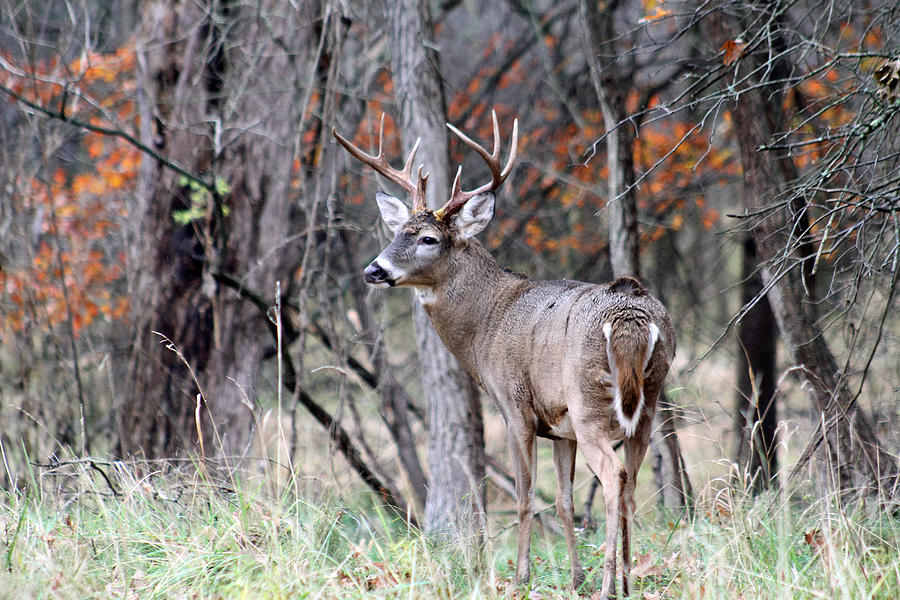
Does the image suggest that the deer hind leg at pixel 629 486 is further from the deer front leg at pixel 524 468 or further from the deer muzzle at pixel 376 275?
the deer muzzle at pixel 376 275

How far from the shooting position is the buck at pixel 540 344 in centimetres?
439

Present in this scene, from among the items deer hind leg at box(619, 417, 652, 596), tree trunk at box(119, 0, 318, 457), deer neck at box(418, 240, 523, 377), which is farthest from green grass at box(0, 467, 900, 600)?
tree trunk at box(119, 0, 318, 457)

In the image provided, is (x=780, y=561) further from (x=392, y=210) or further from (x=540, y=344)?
(x=392, y=210)

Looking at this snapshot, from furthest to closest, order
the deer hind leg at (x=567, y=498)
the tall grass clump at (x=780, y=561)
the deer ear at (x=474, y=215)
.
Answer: the deer ear at (x=474, y=215) → the deer hind leg at (x=567, y=498) → the tall grass clump at (x=780, y=561)

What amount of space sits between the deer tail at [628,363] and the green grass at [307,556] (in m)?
0.60

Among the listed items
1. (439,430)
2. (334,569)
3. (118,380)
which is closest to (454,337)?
(439,430)

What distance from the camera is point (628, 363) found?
434 centimetres

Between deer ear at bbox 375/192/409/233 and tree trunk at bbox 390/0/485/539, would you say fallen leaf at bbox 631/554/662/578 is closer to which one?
tree trunk at bbox 390/0/485/539

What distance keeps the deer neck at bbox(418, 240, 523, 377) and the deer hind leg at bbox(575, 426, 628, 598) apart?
116cm

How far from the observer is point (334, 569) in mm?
3764

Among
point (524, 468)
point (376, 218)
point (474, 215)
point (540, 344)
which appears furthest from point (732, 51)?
point (376, 218)

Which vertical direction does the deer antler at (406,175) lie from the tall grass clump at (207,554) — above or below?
above

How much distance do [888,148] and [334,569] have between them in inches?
161

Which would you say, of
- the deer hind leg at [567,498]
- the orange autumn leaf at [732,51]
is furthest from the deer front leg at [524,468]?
the orange autumn leaf at [732,51]
